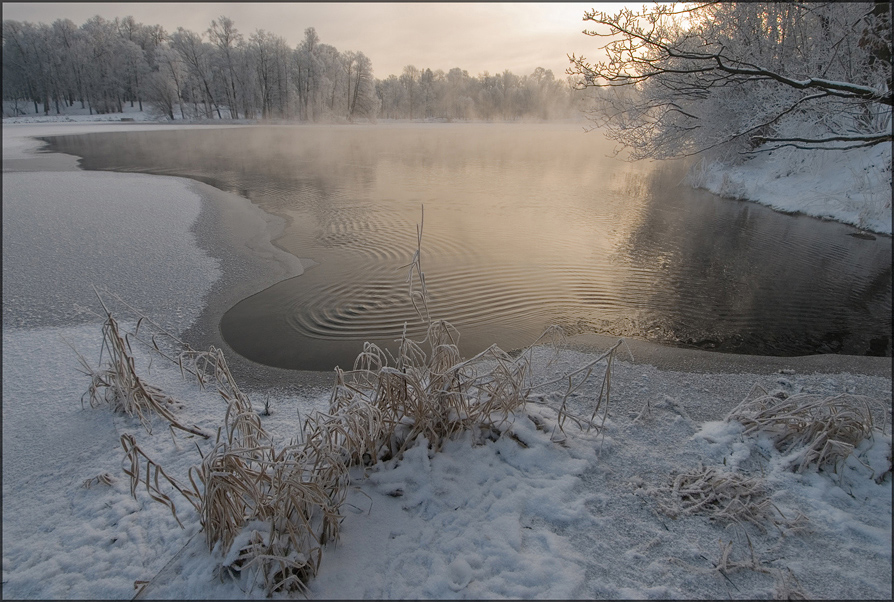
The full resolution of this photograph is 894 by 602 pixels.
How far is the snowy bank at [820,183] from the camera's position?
10.4 meters

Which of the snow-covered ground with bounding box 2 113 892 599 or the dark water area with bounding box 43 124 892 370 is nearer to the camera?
the snow-covered ground with bounding box 2 113 892 599

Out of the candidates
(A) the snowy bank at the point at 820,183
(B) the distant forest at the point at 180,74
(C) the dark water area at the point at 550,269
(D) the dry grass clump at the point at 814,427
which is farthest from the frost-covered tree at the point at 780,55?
(B) the distant forest at the point at 180,74

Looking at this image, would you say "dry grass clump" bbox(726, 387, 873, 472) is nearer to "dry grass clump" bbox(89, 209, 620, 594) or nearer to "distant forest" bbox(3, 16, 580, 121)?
"dry grass clump" bbox(89, 209, 620, 594)

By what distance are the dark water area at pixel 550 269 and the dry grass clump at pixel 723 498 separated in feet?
8.05

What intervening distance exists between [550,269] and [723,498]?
15.7 feet

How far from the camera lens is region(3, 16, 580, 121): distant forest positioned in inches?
1922

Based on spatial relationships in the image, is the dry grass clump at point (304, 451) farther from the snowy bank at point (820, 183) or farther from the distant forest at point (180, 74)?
the distant forest at point (180, 74)

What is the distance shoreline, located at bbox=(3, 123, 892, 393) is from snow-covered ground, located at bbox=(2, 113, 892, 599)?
1.22ft

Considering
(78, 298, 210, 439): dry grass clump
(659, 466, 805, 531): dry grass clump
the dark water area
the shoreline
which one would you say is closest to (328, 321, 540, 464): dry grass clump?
(659, 466, 805, 531): dry grass clump

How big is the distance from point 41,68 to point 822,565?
68.8 metres

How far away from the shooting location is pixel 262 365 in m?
4.31

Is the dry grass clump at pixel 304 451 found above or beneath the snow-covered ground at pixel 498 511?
above

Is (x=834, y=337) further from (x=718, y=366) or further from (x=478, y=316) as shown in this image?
(x=478, y=316)

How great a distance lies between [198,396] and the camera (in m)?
3.56
